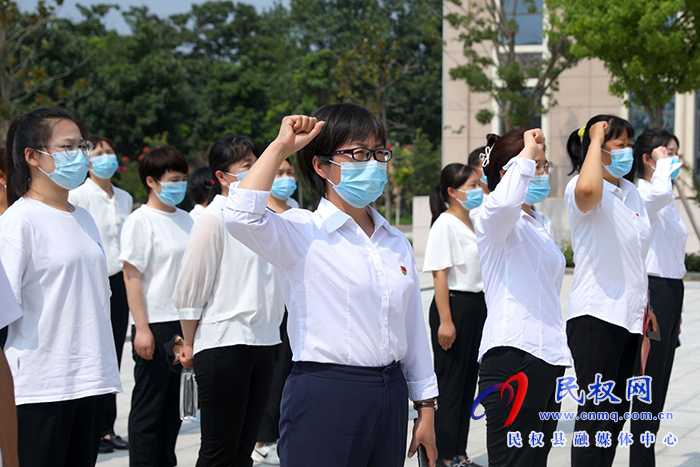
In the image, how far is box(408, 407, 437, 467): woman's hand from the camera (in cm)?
264

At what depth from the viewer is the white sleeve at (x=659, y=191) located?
16.1 ft

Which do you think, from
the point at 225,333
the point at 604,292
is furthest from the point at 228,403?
the point at 604,292

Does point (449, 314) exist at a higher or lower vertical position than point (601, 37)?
lower

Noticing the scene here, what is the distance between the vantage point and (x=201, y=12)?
4703 centimetres

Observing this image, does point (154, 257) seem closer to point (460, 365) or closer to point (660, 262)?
point (460, 365)

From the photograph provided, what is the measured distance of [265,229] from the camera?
7.89 feet

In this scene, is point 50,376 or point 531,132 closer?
point 50,376

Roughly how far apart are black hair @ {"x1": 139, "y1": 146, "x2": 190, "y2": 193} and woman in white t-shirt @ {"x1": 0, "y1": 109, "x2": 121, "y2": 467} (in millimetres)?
1609

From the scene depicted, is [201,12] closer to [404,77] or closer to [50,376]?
[404,77]

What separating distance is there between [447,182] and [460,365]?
120 centimetres

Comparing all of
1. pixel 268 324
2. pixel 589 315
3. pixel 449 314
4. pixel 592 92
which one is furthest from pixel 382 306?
pixel 592 92

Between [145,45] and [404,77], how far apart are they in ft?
37.5

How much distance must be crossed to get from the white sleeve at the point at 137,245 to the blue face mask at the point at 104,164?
157cm

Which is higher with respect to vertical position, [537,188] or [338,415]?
[537,188]
